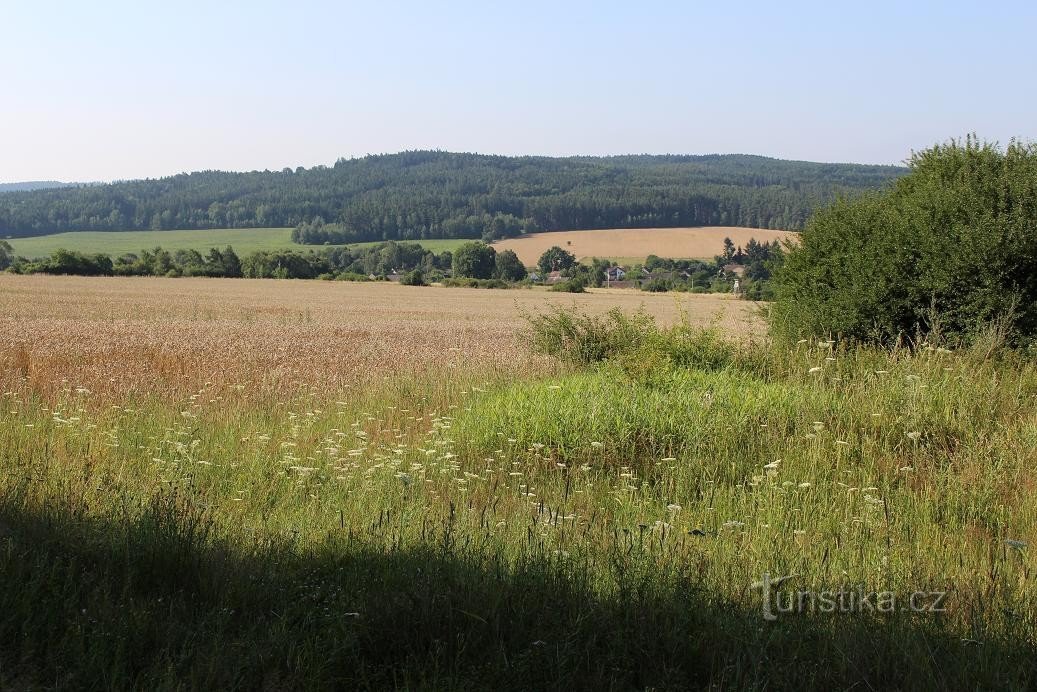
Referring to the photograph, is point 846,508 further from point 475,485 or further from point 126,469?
point 126,469

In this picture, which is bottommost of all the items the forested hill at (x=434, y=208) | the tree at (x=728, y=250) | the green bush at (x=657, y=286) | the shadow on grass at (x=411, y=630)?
the shadow on grass at (x=411, y=630)

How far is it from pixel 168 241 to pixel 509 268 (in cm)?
8130

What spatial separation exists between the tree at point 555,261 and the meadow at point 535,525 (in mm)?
91027

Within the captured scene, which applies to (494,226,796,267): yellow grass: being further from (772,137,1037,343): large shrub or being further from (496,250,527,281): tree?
(772,137,1037,343): large shrub

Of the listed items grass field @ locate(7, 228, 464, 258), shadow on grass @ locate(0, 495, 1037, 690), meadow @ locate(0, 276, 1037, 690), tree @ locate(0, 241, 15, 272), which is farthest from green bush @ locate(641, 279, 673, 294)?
shadow on grass @ locate(0, 495, 1037, 690)

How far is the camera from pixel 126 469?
271 inches

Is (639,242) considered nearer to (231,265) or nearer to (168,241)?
(231,265)

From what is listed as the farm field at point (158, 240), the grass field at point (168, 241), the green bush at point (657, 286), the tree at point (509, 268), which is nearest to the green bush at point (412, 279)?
the tree at point (509, 268)

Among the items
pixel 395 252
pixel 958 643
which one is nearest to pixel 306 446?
pixel 958 643

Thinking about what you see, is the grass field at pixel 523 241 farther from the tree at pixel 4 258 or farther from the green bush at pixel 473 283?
the tree at pixel 4 258

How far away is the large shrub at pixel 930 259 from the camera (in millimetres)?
12836

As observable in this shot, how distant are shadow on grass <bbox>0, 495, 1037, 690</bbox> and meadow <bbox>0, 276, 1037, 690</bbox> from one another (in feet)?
0.05

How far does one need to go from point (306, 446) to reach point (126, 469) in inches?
73.9

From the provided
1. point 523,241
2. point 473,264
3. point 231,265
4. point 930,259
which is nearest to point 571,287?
point 473,264
